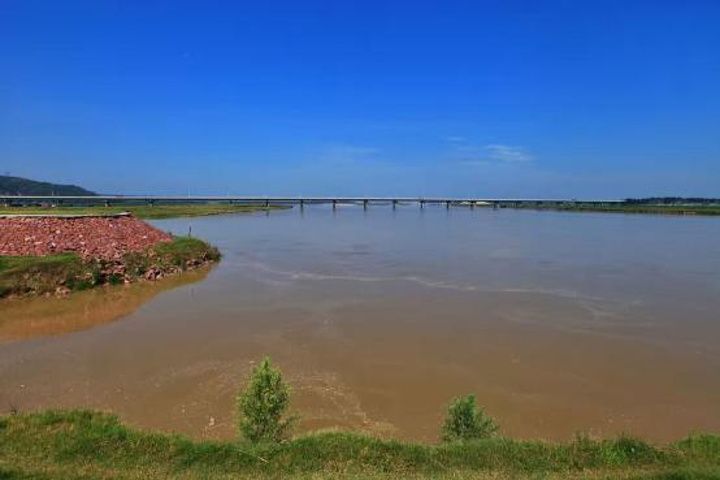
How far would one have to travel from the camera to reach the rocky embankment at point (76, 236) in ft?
74.0

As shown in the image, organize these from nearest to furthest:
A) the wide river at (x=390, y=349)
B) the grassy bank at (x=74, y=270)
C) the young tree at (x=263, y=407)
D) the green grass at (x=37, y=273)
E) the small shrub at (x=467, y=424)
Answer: the young tree at (x=263, y=407) < the small shrub at (x=467, y=424) < the wide river at (x=390, y=349) < the green grass at (x=37, y=273) < the grassy bank at (x=74, y=270)

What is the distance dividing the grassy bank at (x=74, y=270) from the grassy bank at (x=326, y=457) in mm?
14207

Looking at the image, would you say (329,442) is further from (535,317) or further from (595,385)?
(535,317)

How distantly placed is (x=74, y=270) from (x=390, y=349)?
14540mm

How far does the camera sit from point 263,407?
7.09 m

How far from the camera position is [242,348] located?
1359 cm

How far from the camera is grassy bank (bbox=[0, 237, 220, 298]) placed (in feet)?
62.8

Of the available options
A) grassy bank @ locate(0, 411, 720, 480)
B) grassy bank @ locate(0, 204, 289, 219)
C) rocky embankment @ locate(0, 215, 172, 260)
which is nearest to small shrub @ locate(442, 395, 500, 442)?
grassy bank @ locate(0, 411, 720, 480)

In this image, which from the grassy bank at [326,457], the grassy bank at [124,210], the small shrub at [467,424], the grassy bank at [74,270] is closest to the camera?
the grassy bank at [326,457]

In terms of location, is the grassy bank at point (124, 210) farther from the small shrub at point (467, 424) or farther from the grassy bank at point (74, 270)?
the small shrub at point (467, 424)

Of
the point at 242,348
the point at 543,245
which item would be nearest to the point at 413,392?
the point at 242,348

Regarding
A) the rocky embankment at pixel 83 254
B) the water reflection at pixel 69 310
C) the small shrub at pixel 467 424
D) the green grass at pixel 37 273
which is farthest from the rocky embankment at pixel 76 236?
the small shrub at pixel 467 424

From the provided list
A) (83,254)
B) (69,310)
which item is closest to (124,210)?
(83,254)

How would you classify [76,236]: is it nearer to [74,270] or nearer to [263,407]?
[74,270]
